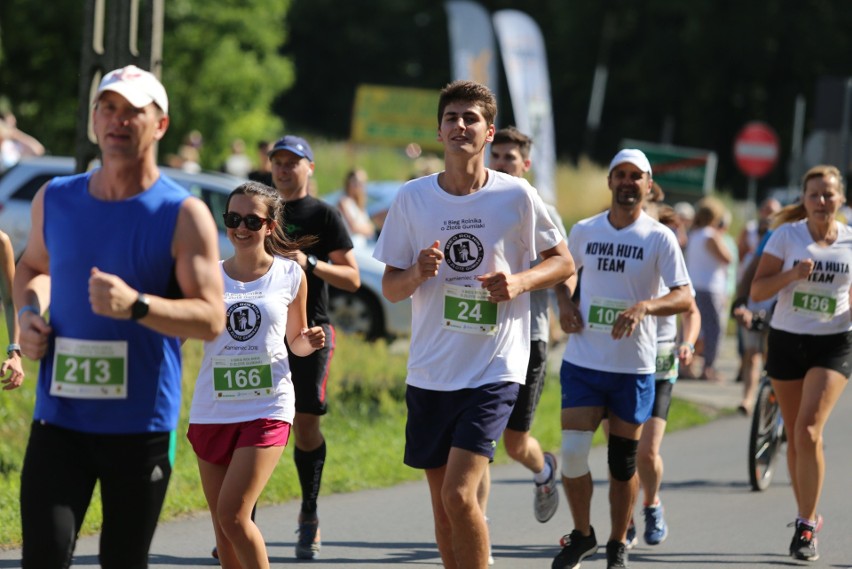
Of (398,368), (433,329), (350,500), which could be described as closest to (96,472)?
(433,329)

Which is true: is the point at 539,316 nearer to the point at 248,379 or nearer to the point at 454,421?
the point at 454,421

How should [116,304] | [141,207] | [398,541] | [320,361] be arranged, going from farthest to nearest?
1. [398,541]
2. [320,361]
3. [141,207]
4. [116,304]

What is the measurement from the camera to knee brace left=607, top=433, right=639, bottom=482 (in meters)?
7.45

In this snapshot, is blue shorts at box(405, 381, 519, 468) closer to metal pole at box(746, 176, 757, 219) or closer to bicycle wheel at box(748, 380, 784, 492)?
bicycle wheel at box(748, 380, 784, 492)

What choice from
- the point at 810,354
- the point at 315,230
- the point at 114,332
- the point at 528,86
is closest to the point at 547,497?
the point at 810,354

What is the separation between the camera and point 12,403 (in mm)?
10789

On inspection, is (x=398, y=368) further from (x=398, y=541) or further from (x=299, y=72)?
(x=299, y=72)

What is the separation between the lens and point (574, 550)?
24.3 feet

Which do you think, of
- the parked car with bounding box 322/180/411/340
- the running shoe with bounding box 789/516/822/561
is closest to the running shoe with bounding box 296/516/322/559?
the running shoe with bounding box 789/516/822/561

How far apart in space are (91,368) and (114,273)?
0.94 ft

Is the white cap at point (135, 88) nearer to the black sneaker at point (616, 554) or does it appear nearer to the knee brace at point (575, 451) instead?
the knee brace at point (575, 451)

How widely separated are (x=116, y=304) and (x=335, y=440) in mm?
7258

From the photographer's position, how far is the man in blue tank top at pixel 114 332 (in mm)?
4445

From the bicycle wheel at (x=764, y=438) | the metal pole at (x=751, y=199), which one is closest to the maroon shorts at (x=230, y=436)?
the bicycle wheel at (x=764, y=438)
